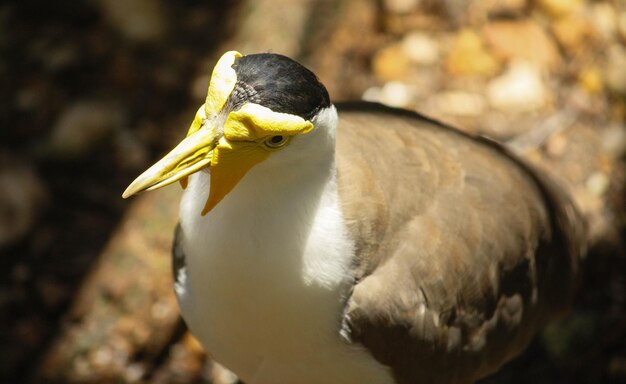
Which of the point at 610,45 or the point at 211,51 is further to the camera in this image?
the point at 610,45

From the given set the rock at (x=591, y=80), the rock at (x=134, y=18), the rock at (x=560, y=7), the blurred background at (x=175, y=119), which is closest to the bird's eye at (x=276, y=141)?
the blurred background at (x=175, y=119)

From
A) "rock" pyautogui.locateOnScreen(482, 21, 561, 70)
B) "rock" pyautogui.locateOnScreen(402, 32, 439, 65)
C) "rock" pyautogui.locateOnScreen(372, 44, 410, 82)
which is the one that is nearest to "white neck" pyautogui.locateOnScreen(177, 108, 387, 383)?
"rock" pyautogui.locateOnScreen(372, 44, 410, 82)

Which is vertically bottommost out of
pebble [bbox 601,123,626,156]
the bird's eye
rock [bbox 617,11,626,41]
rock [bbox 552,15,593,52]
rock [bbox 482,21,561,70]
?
pebble [bbox 601,123,626,156]

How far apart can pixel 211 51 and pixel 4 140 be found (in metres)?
1.01

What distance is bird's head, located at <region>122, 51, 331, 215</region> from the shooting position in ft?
8.04

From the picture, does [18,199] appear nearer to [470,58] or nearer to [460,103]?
[460,103]

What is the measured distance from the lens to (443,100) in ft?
15.9

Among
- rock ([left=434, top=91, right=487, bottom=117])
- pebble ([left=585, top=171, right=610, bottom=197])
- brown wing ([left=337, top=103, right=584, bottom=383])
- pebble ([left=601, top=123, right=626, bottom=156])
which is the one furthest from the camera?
rock ([left=434, top=91, right=487, bottom=117])

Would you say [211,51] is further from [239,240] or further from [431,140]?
[239,240]

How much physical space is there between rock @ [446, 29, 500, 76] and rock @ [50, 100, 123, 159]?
1.67 metres

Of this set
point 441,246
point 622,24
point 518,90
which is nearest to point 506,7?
point 518,90

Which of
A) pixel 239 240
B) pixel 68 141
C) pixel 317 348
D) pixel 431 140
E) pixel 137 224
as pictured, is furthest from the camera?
pixel 68 141

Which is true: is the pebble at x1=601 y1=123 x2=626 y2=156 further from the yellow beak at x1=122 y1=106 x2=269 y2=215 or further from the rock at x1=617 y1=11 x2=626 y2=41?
the yellow beak at x1=122 y1=106 x2=269 y2=215

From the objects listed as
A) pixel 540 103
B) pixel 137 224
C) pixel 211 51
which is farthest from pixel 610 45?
pixel 137 224
